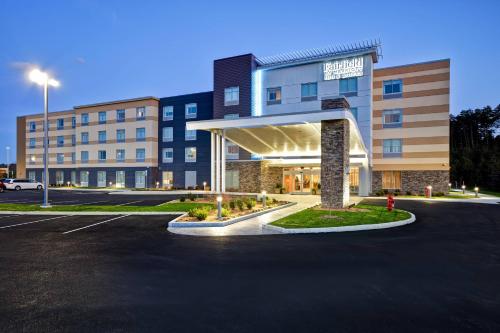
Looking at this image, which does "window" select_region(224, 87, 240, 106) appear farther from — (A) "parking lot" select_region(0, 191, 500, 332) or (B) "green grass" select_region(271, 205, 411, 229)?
(A) "parking lot" select_region(0, 191, 500, 332)

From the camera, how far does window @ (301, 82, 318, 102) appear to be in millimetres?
32094

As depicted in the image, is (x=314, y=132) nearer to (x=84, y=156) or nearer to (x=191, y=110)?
→ (x=191, y=110)

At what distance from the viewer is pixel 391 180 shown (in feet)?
104

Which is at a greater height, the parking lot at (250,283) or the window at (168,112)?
the window at (168,112)

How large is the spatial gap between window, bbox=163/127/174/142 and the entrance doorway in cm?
1744

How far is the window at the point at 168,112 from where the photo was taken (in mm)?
41475

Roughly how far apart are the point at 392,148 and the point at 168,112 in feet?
96.7

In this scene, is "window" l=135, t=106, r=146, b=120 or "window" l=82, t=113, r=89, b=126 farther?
"window" l=82, t=113, r=89, b=126

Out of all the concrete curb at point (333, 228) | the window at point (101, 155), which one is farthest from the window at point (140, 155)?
the concrete curb at point (333, 228)

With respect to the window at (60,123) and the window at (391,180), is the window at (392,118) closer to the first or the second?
the window at (391,180)

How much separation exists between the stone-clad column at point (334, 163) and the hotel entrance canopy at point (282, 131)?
0.69 metres

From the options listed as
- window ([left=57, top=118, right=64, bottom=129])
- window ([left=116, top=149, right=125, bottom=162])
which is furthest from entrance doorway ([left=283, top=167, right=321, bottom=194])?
window ([left=57, top=118, right=64, bottom=129])

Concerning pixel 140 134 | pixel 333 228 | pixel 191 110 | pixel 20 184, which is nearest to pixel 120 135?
pixel 140 134

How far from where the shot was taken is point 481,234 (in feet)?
36.4
